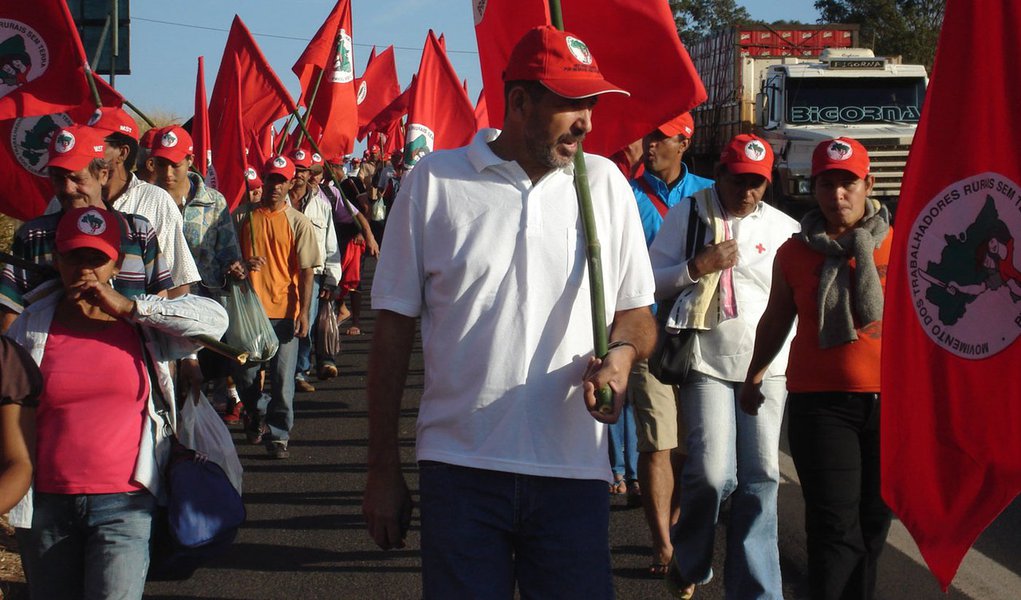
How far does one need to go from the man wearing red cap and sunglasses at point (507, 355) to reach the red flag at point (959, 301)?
67 centimetres

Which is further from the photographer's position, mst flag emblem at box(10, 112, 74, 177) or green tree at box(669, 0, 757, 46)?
green tree at box(669, 0, 757, 46)

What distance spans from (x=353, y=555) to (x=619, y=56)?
281 centimetres

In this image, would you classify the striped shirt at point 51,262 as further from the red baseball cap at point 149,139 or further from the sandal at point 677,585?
the red baseball cap at point 149,139

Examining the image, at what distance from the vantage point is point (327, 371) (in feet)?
40.0

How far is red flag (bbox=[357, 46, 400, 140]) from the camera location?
2094cm

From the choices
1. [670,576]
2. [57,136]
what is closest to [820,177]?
[670,576]

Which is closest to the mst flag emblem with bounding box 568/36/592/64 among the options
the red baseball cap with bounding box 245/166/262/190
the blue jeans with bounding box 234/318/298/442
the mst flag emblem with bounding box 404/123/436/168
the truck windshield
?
the blue jeans with bounding box 234/318/298/442

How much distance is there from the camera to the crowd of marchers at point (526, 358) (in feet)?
10.6

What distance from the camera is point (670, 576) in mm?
5531

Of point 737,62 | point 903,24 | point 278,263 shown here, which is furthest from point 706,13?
point 278,263

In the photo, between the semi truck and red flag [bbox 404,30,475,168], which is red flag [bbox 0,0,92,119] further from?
the semi truck

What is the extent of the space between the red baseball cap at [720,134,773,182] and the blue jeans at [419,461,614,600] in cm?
238

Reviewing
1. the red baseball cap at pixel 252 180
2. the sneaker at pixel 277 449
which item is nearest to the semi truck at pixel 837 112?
the red baseball cap at pixel 252 180

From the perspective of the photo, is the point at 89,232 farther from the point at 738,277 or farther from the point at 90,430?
the point at 738,277
